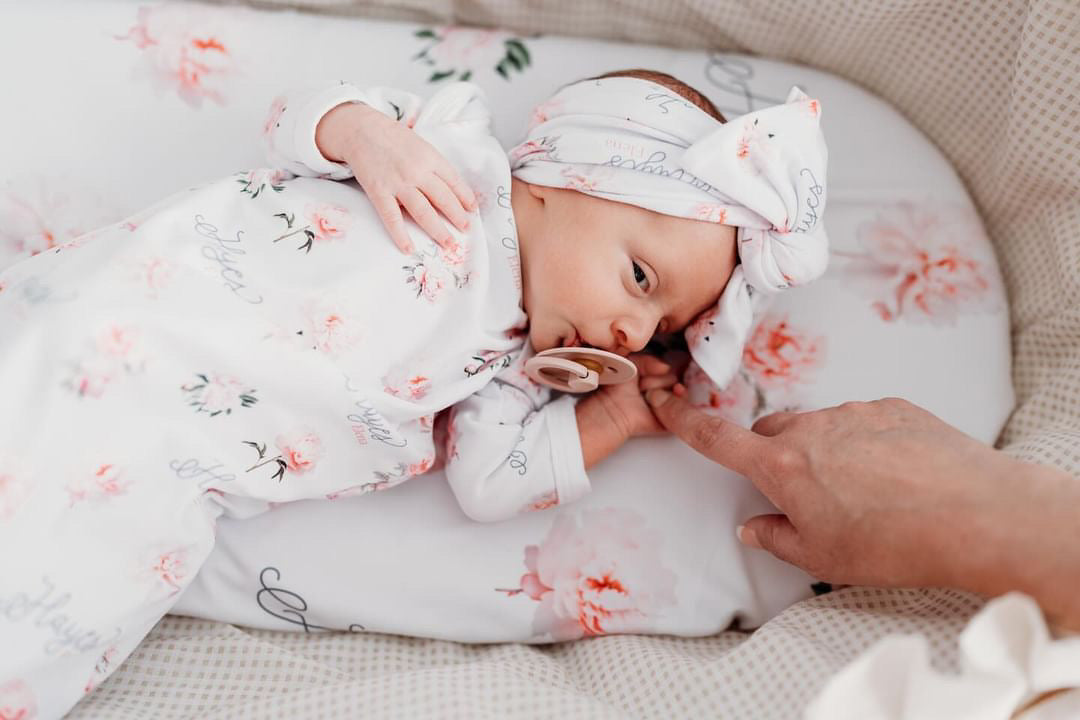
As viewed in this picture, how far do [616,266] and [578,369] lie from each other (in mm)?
154

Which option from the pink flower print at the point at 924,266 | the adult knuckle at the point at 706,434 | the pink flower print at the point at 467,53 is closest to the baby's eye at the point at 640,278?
the adult knuckle at the point at 706,434

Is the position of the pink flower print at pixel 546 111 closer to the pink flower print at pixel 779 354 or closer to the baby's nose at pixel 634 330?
the baby's nose at pixel 634 330

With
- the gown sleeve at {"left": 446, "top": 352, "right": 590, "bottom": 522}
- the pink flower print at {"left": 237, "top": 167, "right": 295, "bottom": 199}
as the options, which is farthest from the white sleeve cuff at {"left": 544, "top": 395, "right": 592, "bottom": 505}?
the pink flower print at {"left": 237, "top": 167, "right": 295, "bottom": 199}

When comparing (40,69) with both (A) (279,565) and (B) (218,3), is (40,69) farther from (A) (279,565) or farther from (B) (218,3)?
(A) (279,565)

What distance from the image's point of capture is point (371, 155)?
133 cm

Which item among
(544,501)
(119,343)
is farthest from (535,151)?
(119,343)

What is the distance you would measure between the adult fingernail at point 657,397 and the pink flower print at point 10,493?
2.80ft

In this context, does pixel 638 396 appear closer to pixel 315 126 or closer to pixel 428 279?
pixel 428 279

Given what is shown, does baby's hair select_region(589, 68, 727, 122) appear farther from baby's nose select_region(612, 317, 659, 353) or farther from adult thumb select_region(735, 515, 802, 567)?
adult thumb select_region(735, 515, 802, 567)

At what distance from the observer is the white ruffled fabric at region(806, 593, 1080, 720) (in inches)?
33.6

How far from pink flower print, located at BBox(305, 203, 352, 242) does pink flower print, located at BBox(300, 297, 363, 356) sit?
0.33 ft

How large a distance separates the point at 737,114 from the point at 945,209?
1.29 ft

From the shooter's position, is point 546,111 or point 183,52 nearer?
point 546,111

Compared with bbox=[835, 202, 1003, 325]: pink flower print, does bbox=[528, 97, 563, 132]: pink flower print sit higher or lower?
higher
